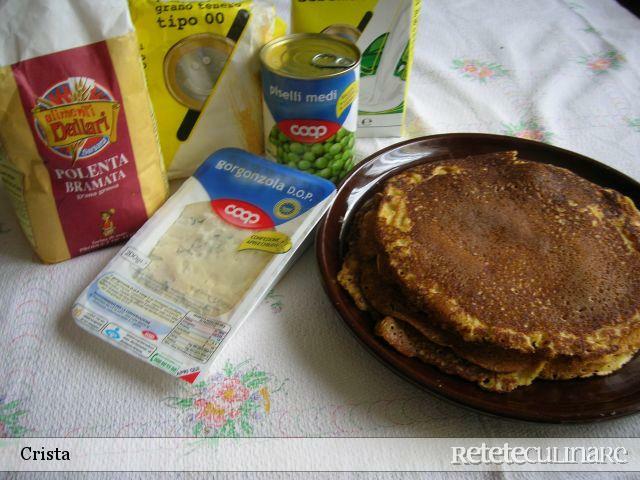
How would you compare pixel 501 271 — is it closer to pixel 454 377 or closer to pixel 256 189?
pixel 454 377

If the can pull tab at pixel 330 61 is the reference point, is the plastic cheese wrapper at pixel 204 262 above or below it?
below

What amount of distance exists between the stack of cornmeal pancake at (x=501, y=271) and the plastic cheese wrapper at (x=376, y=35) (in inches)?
9.5

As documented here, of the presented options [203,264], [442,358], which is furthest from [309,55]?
[442,358]

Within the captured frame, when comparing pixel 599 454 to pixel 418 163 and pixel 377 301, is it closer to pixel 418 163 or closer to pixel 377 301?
pixel 377 301

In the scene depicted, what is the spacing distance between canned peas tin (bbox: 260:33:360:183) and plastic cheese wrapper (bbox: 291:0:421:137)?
0.07m

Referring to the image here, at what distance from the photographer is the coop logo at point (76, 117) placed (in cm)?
73

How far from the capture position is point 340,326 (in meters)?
0.78

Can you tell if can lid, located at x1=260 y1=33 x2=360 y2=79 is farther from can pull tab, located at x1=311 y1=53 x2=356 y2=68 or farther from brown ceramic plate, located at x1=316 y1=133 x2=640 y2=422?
brown ceramic plate, located at x1=316 y1=133 x2=640 y2=422

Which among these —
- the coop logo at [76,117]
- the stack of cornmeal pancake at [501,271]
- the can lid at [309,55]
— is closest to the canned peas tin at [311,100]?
the can lid at [309,55]

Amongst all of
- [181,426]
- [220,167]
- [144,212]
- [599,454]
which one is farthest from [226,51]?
[599,454]

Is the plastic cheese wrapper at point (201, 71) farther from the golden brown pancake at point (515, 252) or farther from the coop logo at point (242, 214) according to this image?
the golden brown pancake at point (515, 252)

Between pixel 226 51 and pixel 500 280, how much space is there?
59 cm

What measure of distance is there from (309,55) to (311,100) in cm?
11

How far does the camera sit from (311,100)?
33.5 inches
